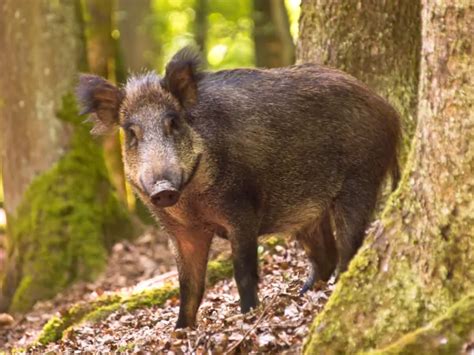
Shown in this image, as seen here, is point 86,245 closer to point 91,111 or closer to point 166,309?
point 166,309

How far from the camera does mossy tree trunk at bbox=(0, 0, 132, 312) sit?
12445 mm

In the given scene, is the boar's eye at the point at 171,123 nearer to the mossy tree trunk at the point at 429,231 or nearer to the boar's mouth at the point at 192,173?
the boar's mouth at the point at 192,173

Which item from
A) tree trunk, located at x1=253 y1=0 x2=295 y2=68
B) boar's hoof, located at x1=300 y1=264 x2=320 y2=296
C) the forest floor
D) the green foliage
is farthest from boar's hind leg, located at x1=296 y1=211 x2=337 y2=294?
the green foliage

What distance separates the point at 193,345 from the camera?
6.38 m

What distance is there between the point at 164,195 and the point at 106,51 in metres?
9.54

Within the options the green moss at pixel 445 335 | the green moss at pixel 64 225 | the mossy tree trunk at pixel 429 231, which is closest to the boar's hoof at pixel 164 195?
the mossy tree trunk at pixel 429 231

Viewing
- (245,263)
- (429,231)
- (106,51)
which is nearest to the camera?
(429,231)

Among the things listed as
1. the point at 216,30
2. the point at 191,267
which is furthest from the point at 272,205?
the point at 216,30

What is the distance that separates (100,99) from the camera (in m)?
7.58

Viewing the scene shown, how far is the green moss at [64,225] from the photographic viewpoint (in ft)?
39.9

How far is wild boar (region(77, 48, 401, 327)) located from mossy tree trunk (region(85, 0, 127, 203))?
7.17 m

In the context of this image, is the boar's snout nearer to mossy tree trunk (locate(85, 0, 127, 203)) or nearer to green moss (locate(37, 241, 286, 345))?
green moss (locate(37, 241, 286, 345))

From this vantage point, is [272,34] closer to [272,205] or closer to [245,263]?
[272,205]

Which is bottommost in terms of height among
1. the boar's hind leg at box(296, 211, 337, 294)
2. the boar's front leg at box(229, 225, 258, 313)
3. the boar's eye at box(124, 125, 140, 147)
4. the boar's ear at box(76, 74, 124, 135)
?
the boar's hind leg at box(296, 211, 337, 294)
